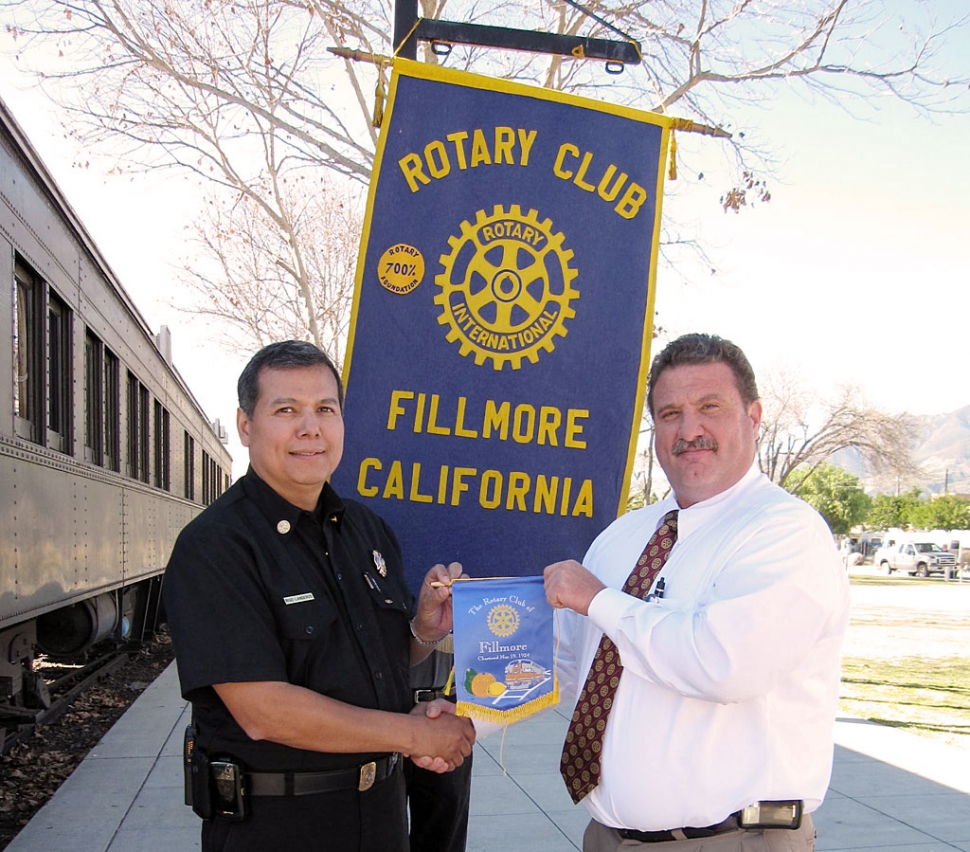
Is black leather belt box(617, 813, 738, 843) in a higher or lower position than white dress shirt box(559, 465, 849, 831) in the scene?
lower

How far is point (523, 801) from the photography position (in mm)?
5016

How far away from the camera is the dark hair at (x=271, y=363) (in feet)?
7.31

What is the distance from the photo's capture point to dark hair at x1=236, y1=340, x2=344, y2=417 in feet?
7.31

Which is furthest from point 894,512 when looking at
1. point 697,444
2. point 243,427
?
point 243,427

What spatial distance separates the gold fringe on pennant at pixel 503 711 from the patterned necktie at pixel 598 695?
0.09 meters

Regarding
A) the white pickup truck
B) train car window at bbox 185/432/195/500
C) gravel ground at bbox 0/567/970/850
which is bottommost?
the white pickup truck

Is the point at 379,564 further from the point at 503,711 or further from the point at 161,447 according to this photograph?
the point at 161,447

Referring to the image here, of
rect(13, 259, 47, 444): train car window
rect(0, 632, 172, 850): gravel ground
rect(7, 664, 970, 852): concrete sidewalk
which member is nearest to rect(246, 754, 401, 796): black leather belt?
rect(7, 664, 970, 852): concrete sidewalk

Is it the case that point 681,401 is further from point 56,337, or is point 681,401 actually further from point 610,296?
point 56,337

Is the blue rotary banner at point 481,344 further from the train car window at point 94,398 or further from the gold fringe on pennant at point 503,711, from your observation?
the train car window at point 94,398

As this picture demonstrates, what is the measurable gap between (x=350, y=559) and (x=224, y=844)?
2.17 feet

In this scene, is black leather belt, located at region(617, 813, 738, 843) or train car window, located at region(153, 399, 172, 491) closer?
black leather belt, located at region(617, 813, 738, 843)

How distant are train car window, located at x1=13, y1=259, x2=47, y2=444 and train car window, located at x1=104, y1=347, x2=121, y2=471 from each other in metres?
1.98

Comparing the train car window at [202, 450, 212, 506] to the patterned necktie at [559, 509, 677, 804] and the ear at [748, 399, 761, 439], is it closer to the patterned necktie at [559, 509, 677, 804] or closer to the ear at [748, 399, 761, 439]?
the patterned necktie at [559, 509, 677, 804]
